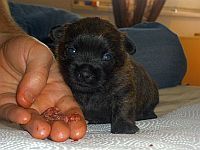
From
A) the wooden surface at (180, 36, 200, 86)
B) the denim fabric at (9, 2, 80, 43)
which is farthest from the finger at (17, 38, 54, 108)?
the wooden surface at (180, 36, 200, 86)

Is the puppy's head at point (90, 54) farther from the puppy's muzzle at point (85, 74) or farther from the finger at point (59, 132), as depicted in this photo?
the finger at point (59, 132)

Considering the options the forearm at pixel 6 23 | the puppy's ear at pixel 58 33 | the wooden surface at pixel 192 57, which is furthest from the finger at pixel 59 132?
the wooden surface at pixel 192 57

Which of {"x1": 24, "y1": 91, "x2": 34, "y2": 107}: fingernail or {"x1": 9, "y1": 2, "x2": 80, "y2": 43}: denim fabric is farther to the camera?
{"x1": 9, "y1": 2, "x2": 80, "y2": 43}: denim fabric

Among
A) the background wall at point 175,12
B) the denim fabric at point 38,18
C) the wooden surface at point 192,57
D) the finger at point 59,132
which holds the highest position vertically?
the finger at point 59,132

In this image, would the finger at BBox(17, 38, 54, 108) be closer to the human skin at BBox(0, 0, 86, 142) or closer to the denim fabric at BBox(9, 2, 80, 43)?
the human skin at BBox(0, 0, 86, 142)

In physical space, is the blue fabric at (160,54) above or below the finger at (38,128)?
below
